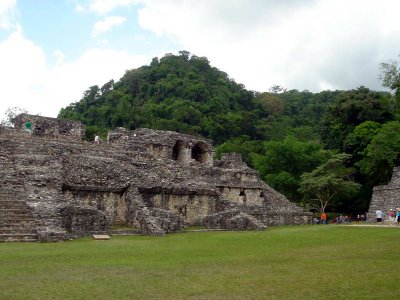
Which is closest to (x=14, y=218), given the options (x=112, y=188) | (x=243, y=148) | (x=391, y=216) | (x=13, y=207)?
(x=13, y=207)

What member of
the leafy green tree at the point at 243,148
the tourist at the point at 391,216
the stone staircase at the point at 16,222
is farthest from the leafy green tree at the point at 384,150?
the stone staircase at the point at 16,222

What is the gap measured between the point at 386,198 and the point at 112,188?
68.4 ft

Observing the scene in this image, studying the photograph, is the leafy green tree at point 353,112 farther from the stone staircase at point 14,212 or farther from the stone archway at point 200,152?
the stone staircase at point 14,212

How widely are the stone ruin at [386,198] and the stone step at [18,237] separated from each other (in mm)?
23932

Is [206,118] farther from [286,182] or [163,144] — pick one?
[163,144]

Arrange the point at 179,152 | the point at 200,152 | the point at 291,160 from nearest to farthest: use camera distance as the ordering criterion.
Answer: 1. the point at 179,152
2. the point at 200,152
3. the point at 291,160

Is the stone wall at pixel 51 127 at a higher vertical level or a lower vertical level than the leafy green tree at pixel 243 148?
lower

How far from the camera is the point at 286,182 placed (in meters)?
39.5

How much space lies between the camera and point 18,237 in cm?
1322

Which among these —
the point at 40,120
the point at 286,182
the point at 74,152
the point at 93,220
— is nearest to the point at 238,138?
the point at 286,182

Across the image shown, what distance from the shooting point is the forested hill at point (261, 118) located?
40531mm

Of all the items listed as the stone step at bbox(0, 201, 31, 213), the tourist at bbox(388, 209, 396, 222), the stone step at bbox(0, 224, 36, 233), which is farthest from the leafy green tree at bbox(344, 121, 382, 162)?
the stone step at bbox(0, 224, 36, 233)

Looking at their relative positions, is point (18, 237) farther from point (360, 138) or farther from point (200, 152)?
point (360, 138)

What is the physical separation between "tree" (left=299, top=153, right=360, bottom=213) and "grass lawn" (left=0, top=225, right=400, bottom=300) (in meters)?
21.1
